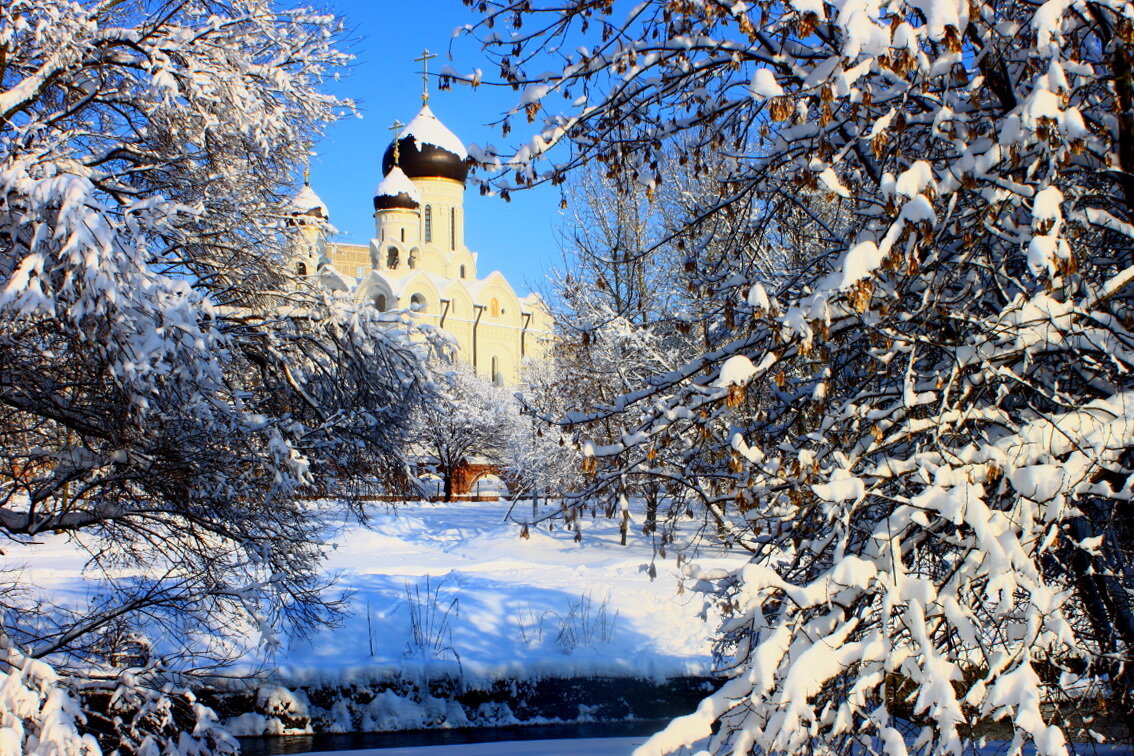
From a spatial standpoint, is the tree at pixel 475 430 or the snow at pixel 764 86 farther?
the tree at pixel 475 430

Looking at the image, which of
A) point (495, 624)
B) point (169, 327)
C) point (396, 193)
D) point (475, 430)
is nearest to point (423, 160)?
point (396, 193)

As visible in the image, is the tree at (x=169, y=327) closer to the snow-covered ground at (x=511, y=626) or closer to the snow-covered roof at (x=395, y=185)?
the snow-covered ground at (x=511, y=626)

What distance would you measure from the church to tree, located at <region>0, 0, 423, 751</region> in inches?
1624

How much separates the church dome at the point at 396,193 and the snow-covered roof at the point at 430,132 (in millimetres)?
2057

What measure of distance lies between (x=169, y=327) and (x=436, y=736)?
19.4 feet

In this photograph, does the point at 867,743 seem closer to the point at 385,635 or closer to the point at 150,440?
the point at 150,440

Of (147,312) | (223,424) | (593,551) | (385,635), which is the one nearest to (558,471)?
(593,551)

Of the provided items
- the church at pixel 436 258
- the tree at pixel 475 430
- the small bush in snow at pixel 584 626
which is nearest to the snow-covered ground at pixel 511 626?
the small bush in snow at pixel 584 626

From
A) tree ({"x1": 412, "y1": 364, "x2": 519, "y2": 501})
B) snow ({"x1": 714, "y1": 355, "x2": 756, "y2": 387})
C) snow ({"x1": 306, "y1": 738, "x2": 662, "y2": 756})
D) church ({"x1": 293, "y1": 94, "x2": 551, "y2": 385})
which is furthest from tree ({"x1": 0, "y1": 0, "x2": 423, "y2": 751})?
church ({"x1": 293, "y1": 94, "x2": 551, "y2": 385})

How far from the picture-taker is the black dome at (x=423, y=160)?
52.7 m

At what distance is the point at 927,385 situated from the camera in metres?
3.51

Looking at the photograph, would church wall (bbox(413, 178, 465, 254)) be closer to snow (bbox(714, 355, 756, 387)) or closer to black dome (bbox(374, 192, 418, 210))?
black dome (bbox(374, 192, 418, 210))

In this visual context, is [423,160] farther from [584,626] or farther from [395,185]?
[584,626]

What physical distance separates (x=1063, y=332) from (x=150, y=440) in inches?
213
